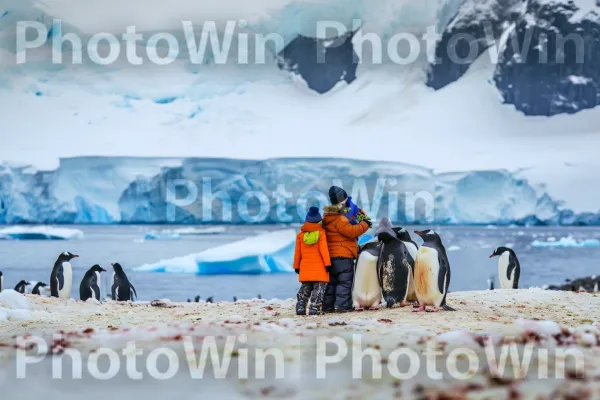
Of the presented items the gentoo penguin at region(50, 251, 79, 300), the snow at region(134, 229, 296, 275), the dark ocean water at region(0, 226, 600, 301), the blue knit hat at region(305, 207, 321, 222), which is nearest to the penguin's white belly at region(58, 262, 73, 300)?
the gentoo penguin at region(50, 251, 79, 300)

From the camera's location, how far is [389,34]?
22.3 metres

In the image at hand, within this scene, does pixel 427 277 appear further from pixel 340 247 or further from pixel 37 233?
pixel 37 233

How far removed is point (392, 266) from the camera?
3.77 metres

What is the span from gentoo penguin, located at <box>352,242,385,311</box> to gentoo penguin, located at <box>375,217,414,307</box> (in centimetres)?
3

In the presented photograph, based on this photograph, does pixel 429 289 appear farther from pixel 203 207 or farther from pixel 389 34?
pixel 389 34

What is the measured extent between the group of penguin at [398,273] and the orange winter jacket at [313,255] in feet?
1.11

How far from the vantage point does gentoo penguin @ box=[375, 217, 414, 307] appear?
378cm

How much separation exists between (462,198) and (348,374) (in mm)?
20319

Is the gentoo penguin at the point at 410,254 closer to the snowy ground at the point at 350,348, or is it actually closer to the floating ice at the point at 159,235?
the snowy ground at the point at 350,348

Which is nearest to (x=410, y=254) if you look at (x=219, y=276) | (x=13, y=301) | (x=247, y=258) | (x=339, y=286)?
(x=339, y=286)

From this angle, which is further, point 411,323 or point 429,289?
point 429,289

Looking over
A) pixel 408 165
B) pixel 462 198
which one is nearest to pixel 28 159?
pixel 408 165

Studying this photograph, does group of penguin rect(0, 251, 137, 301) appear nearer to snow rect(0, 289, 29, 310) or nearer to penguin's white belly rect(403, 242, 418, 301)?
snow rect(0, 289, 29, 310)

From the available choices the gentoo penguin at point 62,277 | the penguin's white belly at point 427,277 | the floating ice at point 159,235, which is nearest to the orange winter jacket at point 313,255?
the penguin's white belly at point 427,277
